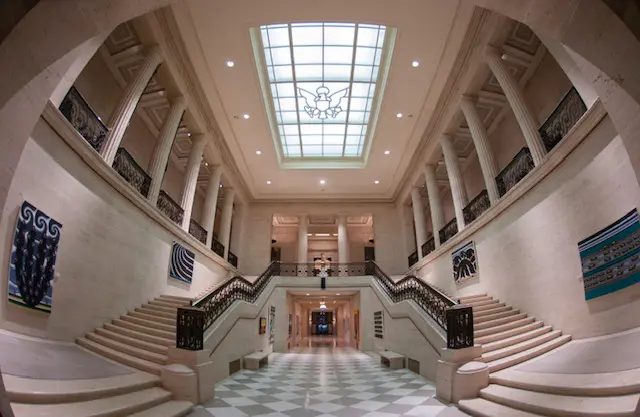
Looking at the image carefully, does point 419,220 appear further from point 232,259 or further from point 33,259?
point 33,259

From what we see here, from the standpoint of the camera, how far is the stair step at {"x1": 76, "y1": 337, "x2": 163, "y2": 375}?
4875mm

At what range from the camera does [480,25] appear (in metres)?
8.37

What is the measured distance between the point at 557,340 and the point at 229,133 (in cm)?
1176

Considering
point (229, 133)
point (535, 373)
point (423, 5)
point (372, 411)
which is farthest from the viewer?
point (229, 133)

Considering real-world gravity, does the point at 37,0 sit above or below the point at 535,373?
above

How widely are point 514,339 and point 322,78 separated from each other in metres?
8.83

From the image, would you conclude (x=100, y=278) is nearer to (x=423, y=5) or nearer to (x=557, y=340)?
(x=557, y=340)

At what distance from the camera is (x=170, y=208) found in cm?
1017

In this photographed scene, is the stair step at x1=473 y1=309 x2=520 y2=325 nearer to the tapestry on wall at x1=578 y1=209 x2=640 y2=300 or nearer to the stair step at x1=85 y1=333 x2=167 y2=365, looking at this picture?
the tapestry on wall at x1=578 y1=209 x2=640 y2=300

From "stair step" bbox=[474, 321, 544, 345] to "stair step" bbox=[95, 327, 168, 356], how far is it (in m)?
5.57

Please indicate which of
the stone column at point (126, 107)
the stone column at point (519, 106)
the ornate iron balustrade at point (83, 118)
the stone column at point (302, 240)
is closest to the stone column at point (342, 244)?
the stone column at point (302, 240)

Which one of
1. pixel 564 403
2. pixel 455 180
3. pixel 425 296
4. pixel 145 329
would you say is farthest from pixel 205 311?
pixel 455 180

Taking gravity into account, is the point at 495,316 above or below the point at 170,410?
above

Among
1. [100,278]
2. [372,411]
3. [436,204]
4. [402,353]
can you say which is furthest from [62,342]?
[436,204]
